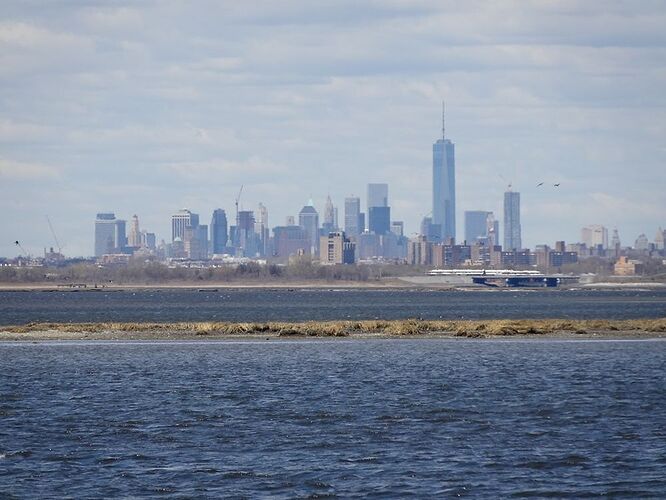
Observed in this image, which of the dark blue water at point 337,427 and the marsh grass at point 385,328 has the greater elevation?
the marsh grass at point 385,328

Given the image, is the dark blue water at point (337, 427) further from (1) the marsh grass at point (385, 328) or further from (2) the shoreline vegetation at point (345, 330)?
(1) the marsh grass at point (385, 328)

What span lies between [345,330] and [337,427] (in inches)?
1919

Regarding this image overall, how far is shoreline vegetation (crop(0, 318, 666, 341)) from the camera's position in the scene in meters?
85.2

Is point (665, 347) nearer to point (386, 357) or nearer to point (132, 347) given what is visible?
point (386, 357)

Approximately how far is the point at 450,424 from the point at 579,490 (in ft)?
34.9

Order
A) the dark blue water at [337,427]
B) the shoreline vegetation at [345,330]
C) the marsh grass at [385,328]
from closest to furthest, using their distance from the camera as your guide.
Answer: the dark blue water at [337,427]
the shoreline vegetation at [345,330]
the marsh grass at [385,328]

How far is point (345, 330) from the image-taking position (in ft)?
288

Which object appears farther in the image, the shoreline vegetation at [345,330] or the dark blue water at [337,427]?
the shoreline vegetation at [345,330]

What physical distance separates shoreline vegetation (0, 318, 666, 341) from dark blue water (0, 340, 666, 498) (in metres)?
18.3

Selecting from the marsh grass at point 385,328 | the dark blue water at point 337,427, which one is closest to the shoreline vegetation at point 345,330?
the marsh grass at point 385,328

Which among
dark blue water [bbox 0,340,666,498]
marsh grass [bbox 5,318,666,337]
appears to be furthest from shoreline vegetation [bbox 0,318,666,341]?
dark blue water [bbox 0,340,666,498]

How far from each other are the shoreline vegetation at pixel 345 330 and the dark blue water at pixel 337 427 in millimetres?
18333

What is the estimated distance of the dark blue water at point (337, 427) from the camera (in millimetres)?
30406

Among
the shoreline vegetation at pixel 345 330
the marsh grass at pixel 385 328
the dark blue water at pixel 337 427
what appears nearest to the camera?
the dark blue water at pixel 337 427
